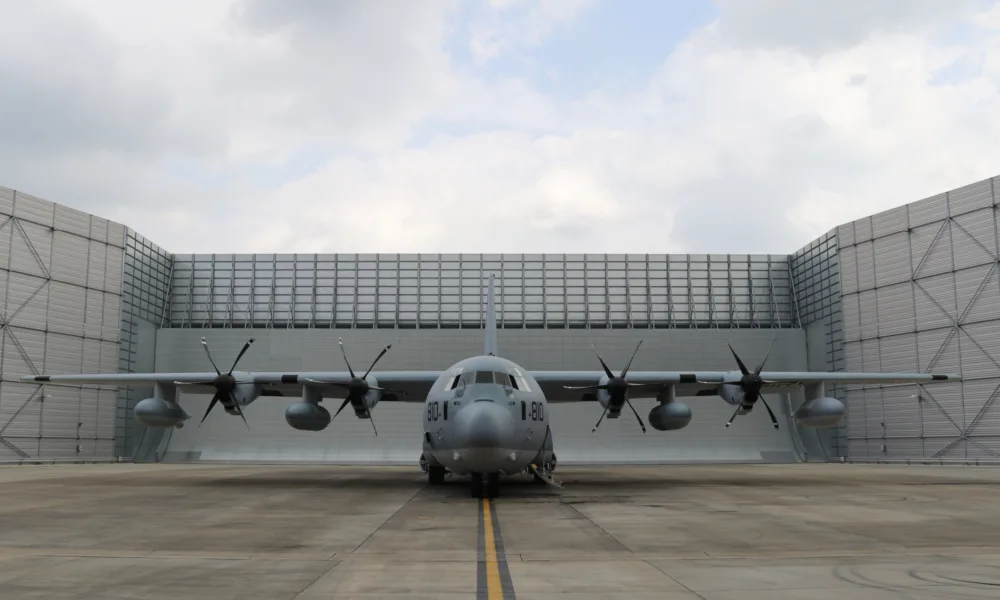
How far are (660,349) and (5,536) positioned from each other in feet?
116

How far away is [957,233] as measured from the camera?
35719 mm

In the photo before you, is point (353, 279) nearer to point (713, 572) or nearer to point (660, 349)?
point (660, 349)

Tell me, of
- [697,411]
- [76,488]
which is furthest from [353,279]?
[76,488]

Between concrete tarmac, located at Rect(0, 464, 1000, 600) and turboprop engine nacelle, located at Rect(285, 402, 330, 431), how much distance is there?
13.4ft

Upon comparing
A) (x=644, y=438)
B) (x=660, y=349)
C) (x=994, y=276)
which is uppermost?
(x=994, y=276)

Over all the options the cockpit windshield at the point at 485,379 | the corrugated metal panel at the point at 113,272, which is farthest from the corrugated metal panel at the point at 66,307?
the cockpit windshield at the point at 485,379

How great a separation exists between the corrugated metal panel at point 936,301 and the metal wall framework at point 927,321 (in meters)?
0.05

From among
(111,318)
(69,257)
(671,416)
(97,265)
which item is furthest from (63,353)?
(671,416)

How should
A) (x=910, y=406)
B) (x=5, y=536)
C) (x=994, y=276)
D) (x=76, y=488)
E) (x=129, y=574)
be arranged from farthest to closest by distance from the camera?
(x=910, y=406)
(x=994, y=276)
(x=76, y=488)
(x=5, y=536)
(x=129, y=574)

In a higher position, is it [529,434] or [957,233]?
[957,233]

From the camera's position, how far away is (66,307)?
3884cm

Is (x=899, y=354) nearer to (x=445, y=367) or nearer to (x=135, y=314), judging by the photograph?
(x=445, y=367)

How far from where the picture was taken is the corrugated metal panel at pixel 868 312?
130 ft

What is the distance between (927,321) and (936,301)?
3.57ft
